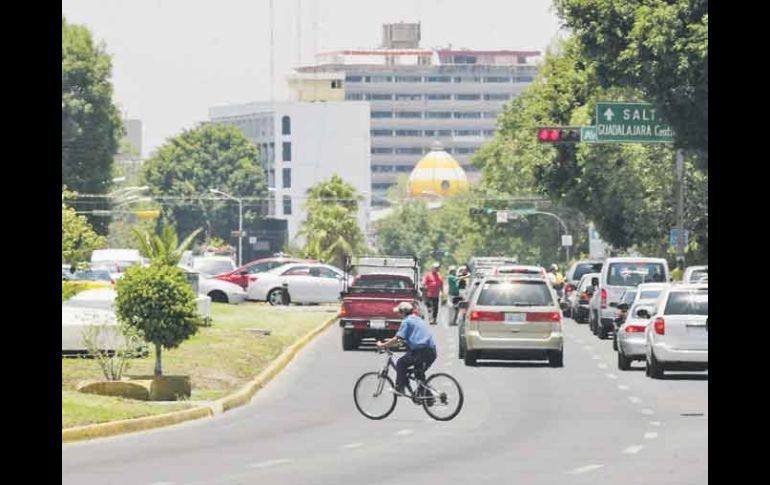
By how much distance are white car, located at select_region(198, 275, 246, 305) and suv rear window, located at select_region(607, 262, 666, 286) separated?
22.2m

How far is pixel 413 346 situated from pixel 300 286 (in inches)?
1852

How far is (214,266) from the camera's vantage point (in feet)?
283

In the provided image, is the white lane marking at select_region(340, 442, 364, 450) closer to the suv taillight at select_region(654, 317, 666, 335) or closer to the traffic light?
the suv taillight at select_region(654, 317, 666, 335)

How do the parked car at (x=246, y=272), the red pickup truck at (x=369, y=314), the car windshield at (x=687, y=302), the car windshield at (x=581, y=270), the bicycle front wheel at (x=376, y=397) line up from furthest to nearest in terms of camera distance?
the parked car at (x=246, y=272)
the car windshield at (x=581, y=270)
the red pickup truck at (x=369, y=314)
the car windshield at (x=687, y=302)
the bicycle front wheel at (x=376, y=397)

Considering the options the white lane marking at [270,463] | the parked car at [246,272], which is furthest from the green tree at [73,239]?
the white lane marking at [270,463]

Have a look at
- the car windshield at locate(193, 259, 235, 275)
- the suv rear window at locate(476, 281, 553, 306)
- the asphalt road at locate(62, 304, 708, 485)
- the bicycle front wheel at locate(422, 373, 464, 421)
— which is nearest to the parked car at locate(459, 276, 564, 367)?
the suv rear window at locate(476, 281, 553, 306)

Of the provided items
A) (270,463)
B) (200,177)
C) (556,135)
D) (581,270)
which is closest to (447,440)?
(270,463)

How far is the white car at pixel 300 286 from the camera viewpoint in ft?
246

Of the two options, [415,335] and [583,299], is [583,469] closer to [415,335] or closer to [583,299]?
[415,335]

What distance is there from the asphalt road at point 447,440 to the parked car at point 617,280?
1436 centimetres

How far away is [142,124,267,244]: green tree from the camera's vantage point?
190 metres

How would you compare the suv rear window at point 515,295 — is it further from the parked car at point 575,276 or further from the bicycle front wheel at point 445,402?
the parked car at point 575,276
